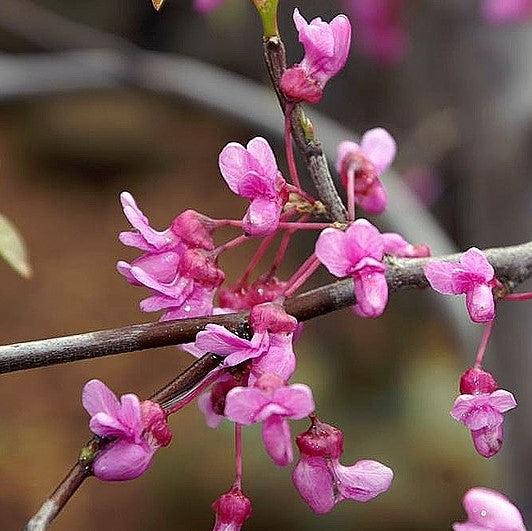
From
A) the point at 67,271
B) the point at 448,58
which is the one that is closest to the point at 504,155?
the point at 448,58

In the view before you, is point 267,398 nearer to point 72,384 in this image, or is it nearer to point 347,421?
point 347,421

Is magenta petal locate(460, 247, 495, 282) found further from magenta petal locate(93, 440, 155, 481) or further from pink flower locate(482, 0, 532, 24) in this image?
pink flower locate(482, 0, 532, 24)

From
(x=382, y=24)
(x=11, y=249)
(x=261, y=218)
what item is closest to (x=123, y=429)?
(x=261, y=218)

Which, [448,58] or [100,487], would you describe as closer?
[448,58]

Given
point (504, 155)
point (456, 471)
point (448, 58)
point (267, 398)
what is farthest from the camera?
point (456, 471)

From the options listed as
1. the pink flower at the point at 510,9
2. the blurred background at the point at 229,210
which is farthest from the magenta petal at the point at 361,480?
the pink flower at the point at 510,9

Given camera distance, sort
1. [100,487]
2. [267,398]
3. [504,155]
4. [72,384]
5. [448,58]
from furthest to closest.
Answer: [72,384]
[100,487]
[448,58]
[504,155]
[267,398]

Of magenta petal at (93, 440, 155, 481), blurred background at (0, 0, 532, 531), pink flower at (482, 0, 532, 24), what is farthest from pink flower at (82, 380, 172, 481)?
pink flower at (482, 0, 532, 24)

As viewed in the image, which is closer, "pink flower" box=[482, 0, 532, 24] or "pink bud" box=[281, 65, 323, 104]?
"pink bud" box=[281, 65, 323, 104]
